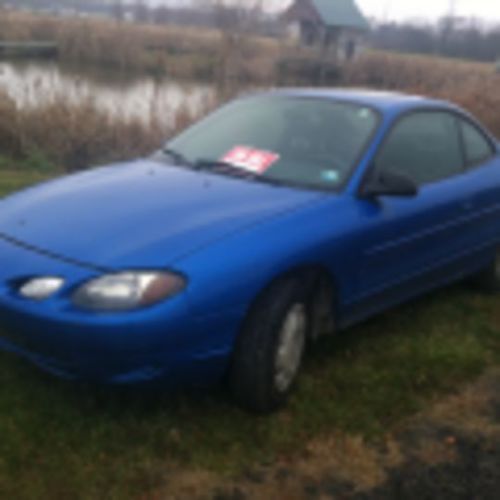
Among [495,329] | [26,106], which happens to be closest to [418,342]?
[495,329]

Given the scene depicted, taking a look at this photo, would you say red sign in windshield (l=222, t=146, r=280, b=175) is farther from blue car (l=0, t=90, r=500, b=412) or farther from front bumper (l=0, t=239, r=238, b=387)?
front bumper (l=0, t=239, r=238, b=387)

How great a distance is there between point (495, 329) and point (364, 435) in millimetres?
1765

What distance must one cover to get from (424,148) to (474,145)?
71cm

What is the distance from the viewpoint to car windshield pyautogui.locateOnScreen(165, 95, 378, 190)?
3656 mm

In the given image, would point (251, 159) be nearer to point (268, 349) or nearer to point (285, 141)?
point (285, 141)

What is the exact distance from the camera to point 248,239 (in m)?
2.92

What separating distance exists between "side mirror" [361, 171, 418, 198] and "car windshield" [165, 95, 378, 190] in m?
0.15

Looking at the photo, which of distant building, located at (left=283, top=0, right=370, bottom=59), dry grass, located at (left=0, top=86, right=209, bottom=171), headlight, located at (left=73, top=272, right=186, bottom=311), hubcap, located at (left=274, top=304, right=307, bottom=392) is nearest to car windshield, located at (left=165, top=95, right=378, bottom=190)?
hubcap, located at (left=274, top=304, right=307, bottom=392)

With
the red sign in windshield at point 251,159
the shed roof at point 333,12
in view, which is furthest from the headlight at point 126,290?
the shed roof at point 333,12

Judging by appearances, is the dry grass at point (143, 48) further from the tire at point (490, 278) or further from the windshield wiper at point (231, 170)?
the windshield wiper at point (231, 170)

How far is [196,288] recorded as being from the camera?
269cm

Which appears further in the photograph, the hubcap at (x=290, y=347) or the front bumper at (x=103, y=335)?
the hubcap at (x=290, y=347)

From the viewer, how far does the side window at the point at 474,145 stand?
4.59m

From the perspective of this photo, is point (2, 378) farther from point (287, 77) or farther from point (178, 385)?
point (287, 77)
